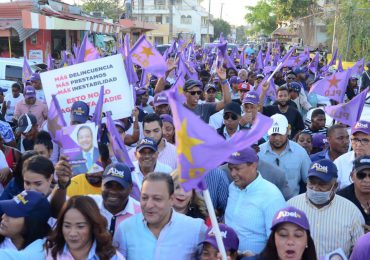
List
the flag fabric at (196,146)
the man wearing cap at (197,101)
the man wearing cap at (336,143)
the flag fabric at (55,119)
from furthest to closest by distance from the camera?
the man wearing cap at (197,101)
the man wearing cap at (336,143)
the flag fabric at (55,119)
the flag fabric at (196,146)

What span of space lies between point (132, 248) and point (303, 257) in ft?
3.59

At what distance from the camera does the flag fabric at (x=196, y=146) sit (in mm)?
2873

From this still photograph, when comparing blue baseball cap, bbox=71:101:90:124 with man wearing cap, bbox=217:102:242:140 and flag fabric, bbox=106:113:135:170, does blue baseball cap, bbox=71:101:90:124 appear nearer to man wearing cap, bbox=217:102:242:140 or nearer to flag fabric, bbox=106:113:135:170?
flag fabric, bbox=106:113:135:170

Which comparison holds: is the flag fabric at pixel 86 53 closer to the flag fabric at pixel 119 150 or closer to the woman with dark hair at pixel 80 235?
the flag fabric at pixel 119 150

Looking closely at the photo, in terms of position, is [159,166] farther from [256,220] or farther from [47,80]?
[47,80]

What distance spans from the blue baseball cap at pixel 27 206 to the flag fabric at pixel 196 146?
41.7 inches

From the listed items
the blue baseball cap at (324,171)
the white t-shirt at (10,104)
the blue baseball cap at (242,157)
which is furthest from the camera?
the white t-shirt at (10,104)

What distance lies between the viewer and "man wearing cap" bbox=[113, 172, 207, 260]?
10.7 feet

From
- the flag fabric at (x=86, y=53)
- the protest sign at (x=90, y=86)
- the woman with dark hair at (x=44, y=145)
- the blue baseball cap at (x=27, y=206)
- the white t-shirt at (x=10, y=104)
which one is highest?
the flag fabric at (x=86, y=53)

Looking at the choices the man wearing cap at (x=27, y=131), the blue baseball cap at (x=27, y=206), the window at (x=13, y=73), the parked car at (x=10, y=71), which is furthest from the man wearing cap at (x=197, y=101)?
the window at (x=13, y=73)

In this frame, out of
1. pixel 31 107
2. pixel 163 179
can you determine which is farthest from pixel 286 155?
pixel 31 107

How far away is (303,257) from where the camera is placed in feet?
10.6

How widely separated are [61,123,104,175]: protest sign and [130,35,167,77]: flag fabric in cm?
435

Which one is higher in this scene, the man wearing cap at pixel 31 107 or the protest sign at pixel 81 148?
the protest sign at pixel 81 148
